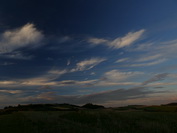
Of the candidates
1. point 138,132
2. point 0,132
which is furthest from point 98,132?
point 0,132

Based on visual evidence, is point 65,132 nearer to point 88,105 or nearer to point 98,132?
point 98,132

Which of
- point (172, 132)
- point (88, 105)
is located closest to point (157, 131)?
point (172, 132)

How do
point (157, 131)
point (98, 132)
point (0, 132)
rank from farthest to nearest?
point (0, 132) → point (157, 131) → point (98, 132)

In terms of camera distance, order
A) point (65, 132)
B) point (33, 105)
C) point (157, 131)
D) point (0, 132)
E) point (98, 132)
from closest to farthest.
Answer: point (98, 132)
point (65, 132)
point (157, 131)
point (0, 132)
point (33, 105)

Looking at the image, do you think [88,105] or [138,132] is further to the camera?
[88,105]

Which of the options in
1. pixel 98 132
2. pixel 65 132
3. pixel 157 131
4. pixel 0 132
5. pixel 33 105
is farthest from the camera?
pixel 33 105

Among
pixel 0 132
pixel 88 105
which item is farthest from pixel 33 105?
pixel 0 132

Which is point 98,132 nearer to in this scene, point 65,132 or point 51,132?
point 65,132

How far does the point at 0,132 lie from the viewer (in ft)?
52.5

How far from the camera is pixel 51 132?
14.5 metres

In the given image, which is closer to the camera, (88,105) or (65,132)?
(65,132)

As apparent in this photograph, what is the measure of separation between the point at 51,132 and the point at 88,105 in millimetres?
110404

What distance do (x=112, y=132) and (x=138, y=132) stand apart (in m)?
2.43

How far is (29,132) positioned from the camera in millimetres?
14836
